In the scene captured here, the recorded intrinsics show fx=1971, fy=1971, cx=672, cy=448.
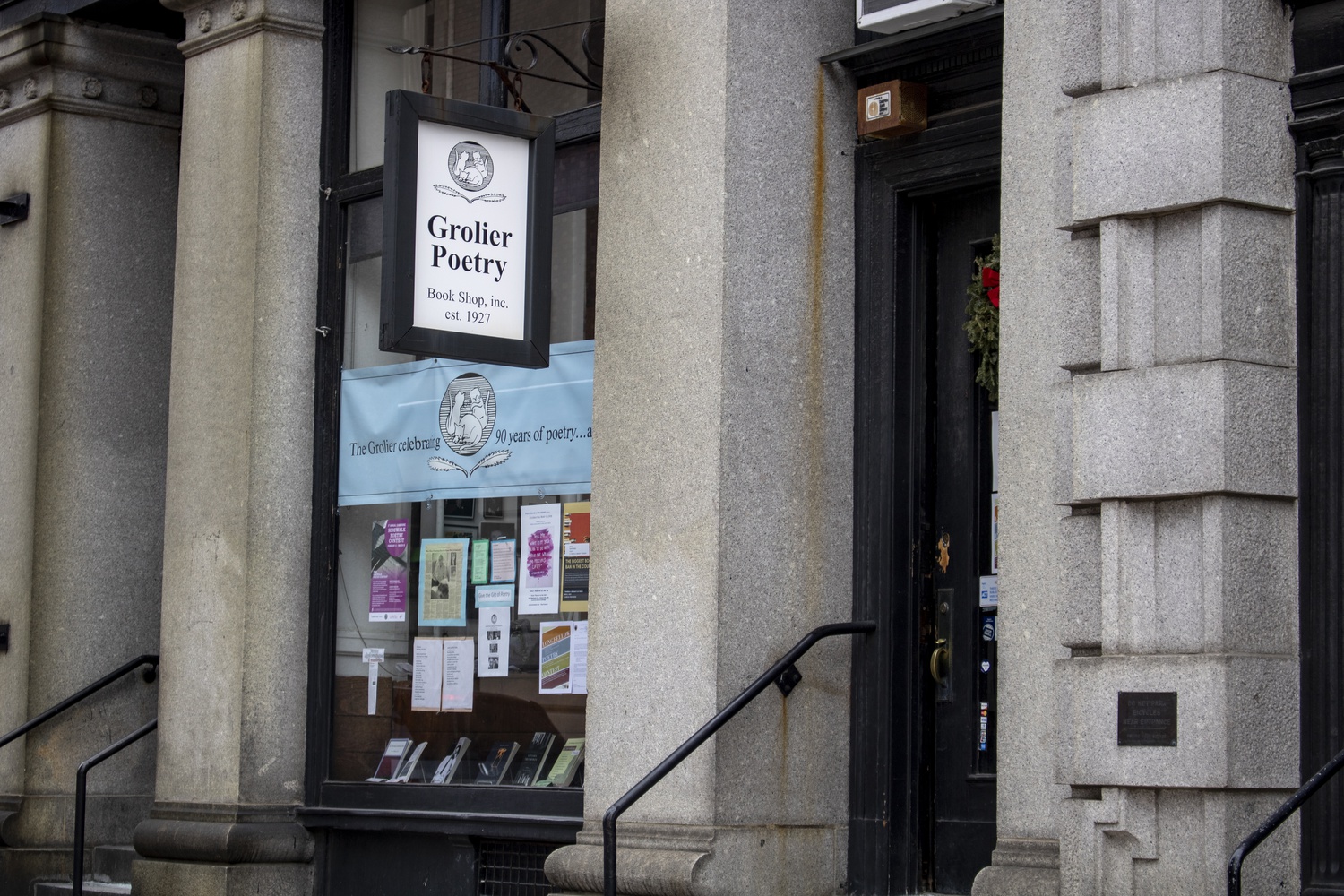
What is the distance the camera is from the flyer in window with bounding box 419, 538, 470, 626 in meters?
9.81

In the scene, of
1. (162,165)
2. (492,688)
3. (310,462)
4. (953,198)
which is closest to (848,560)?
(953,198)

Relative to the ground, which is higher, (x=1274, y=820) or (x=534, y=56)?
(x=534, y=56)

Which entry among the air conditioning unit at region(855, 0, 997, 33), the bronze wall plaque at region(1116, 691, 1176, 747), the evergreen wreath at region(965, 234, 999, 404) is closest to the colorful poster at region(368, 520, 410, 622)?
the evergreen wreath at region(965, 234, 999, 404)

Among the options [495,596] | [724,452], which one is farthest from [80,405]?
[724,452]

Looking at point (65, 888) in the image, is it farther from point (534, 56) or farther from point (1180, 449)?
point (1180, 449)

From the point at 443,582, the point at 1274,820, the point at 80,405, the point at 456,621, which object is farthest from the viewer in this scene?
the point at 80,405

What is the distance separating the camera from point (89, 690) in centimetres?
1149

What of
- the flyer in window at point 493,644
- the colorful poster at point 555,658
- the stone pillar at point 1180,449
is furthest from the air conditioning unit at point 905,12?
the flyer in window at point 493,644

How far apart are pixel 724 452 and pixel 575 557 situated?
1514mm

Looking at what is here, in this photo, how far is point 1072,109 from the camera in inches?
266

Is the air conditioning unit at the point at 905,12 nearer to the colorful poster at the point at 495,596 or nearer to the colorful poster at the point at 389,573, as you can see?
the colorful poster at the point at 495,596

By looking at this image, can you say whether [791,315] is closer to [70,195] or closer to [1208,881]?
[1208,881]

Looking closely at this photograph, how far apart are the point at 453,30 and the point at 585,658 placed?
351cm

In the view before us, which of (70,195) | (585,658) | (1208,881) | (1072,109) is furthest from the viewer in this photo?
(70,195)
